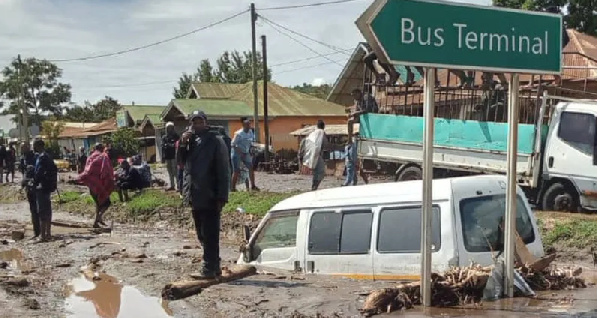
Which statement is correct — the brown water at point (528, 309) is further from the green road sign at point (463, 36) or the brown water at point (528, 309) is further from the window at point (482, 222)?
the green road sign at point (463, 36)

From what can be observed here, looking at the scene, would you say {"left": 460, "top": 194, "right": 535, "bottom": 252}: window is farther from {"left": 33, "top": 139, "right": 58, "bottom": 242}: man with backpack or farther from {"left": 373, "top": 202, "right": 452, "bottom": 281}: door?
{"left": 33, "top": 139, "right": 58, "bottom": 242}: man with backpack

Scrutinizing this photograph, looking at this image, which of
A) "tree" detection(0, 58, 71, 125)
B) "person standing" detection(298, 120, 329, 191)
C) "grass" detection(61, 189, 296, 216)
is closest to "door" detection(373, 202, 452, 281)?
"grass" detection(61, 189, 296, 216)

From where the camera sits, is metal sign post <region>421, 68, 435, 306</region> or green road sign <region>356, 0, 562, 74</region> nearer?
green road sign <region>356, 0, 562, 74</region>

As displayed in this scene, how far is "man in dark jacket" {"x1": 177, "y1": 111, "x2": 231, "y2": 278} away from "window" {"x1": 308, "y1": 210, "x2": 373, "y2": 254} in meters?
1.02

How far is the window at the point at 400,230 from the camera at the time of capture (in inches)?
269

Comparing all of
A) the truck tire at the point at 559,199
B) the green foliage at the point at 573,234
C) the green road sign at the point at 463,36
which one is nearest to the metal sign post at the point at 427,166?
the green road sign at the point at 463,36

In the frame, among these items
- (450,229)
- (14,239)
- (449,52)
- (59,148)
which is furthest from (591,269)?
(59,148)

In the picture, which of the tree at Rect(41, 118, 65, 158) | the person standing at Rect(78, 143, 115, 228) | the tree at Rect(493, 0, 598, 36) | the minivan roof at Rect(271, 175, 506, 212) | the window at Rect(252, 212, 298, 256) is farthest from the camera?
the tree at Rect(41, 118, 65, 158)

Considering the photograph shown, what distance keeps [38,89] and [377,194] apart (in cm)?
7832

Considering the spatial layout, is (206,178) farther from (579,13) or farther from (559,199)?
(579,13)

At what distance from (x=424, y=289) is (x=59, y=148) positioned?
52.2 metres

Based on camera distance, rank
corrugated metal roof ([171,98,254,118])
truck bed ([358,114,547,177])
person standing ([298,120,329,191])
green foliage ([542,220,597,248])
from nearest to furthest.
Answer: green foliage ([542,220,597,248])
truck bed ([358,114,547,177])
person standing ([298,120,329,191])
corrugated metal roof ([171,98,254,118])

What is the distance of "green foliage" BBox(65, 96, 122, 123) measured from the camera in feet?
282

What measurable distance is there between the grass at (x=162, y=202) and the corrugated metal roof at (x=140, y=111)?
26.6 meters
